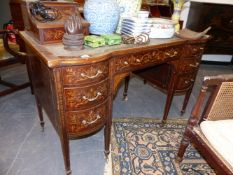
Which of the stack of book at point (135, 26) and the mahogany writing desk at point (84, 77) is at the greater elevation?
the stack of book at point (135, 26)

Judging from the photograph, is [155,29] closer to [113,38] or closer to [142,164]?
[113,38]

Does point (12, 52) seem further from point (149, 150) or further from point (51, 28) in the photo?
point (149, 150)

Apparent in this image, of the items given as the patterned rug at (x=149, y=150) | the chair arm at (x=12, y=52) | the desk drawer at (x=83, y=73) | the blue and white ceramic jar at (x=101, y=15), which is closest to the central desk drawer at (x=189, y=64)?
the patterned rug at (x=149, y=150)

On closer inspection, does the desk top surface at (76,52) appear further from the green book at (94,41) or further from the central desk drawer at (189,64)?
the central desk drawer at (189,64)

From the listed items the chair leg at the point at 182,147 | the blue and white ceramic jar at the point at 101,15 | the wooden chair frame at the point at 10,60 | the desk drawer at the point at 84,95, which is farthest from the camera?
the wooden chair frame at the point at 10,60

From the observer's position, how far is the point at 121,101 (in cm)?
240

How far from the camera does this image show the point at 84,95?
3.65 ft

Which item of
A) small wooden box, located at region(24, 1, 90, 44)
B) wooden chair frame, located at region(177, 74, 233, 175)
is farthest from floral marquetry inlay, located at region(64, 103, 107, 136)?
wooden chair frame, located at region(177, 74, 233, 175)

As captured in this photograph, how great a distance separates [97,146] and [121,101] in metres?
0.79

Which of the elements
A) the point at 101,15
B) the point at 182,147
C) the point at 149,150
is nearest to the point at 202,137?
the point at 182,147

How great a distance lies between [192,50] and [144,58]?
Result: 550 mm

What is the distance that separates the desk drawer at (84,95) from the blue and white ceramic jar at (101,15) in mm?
376

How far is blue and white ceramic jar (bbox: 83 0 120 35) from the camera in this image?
1.22 metres

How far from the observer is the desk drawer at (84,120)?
1158 mm
